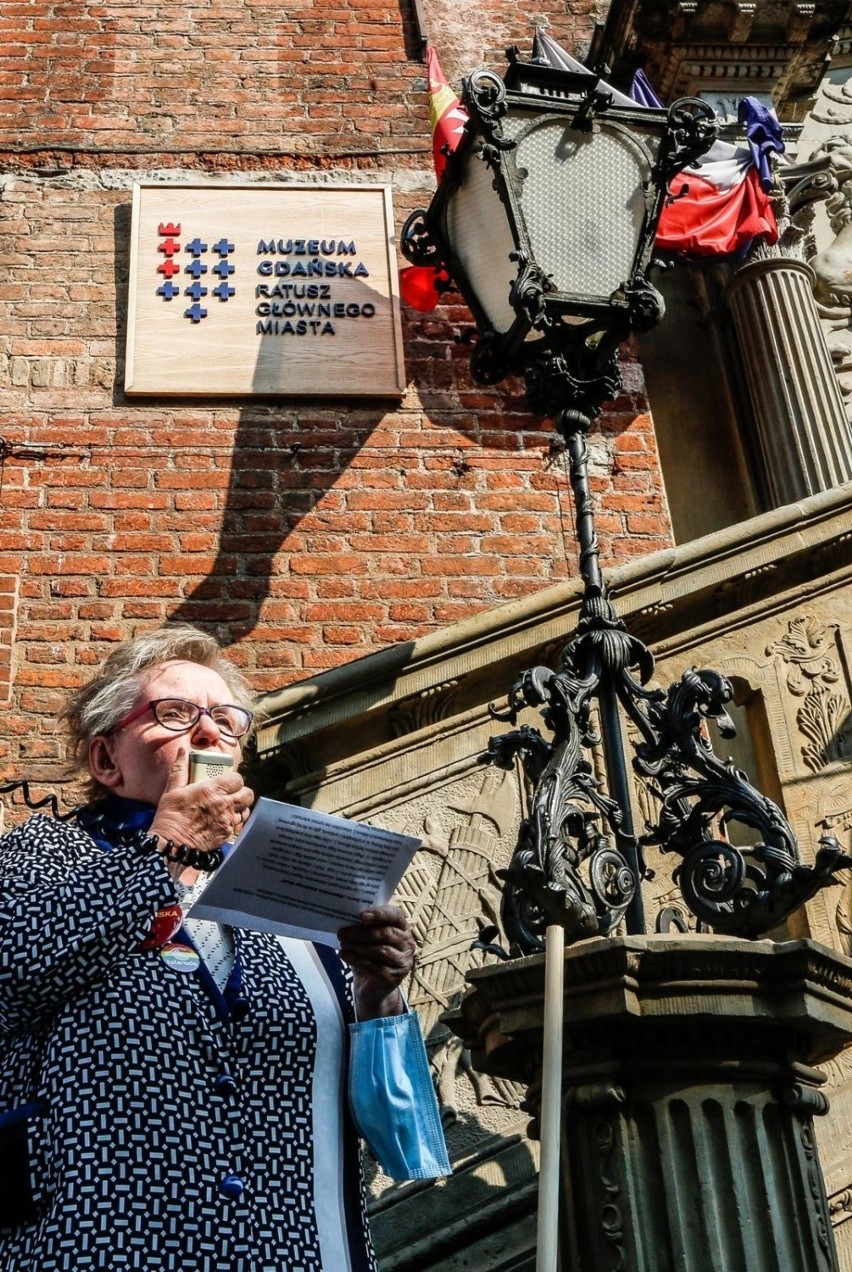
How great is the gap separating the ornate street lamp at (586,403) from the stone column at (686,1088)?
11 centimetres

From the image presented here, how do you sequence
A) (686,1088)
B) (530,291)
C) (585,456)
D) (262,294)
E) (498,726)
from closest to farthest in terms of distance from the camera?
(686,1088) < (530,291) < (585,456) < (498,726) < (262,294)

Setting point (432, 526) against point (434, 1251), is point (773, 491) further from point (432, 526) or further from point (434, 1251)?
point (434, 1251)

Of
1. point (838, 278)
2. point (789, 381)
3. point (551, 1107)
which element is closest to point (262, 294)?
point (789, 381)

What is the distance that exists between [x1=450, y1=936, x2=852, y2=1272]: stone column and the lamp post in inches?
2.0

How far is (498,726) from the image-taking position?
14.9 ft

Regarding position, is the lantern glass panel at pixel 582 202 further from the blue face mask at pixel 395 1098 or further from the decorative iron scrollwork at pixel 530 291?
the blue face mask at pixel 395 1098

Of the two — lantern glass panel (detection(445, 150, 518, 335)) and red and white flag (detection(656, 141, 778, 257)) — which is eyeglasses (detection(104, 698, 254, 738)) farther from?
red and white flag (detection(656, 141, 778, 257))

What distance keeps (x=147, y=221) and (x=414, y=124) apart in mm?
1496

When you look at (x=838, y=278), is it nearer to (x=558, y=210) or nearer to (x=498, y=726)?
(x=498, y=726)

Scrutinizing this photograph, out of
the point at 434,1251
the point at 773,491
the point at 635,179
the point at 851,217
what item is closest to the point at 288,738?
the point at 434,1251

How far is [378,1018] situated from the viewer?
2.36 m

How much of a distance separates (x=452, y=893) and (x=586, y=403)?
1.52 meters

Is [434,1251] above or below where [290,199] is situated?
below

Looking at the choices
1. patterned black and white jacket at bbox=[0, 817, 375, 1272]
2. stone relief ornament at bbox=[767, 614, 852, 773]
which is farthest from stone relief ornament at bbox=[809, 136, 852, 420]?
patterned black and white jacket at bbox=[0, 817, 375, 1272]
